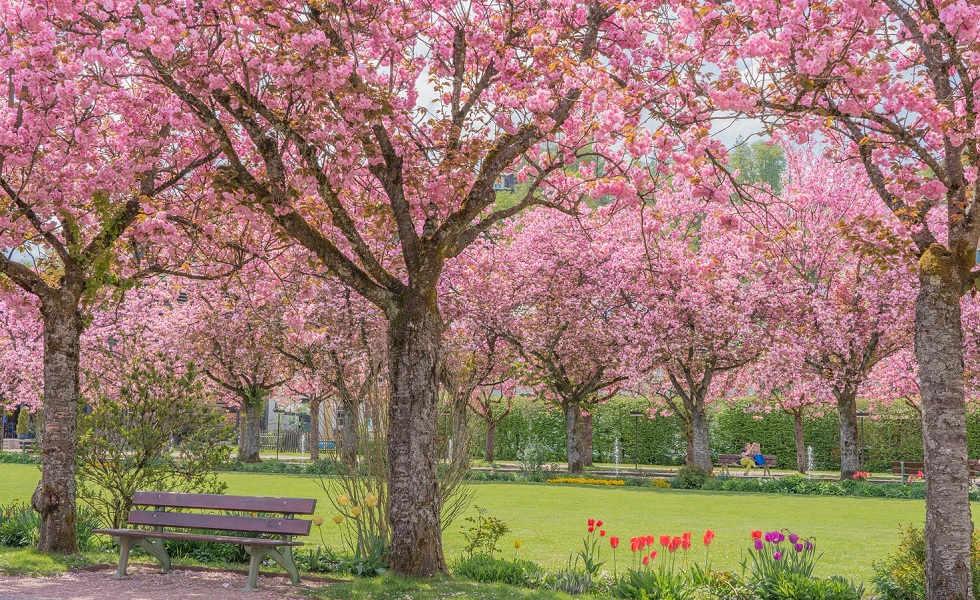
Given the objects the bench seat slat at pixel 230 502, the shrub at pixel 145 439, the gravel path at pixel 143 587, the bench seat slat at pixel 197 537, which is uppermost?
the shrub at pixel 145 439

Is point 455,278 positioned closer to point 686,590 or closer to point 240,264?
point 240,264

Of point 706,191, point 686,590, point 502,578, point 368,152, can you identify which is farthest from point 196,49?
point 686,590

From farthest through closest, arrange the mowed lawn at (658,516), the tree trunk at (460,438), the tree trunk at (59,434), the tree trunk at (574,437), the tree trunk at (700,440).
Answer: the tree trunk at (574,437), the tree trunk at (700,440), the mowed lawn at (658,516), the tree trunk at (59,434), the tree trunk at (460,438)

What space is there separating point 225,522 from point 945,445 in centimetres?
630

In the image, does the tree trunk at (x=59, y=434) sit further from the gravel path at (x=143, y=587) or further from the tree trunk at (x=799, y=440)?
the tree trunk at (x=799, y=440)

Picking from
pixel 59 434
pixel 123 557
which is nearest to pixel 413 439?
pixel 123 557

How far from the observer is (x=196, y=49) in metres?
7.45

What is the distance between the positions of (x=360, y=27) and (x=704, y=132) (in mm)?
3364

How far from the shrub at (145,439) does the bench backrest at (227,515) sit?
139 centimetres

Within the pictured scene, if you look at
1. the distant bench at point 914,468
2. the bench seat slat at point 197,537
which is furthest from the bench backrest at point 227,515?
the distant bench at point 914,468

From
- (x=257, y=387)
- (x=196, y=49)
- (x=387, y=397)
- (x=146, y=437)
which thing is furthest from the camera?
(x=257, y=387)

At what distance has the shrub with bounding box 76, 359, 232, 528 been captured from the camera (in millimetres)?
10039

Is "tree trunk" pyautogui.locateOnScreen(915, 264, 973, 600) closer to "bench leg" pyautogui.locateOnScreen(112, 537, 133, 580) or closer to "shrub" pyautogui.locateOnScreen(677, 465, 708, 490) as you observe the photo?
"bench leg" pyautogui.locateOnScreen(112, 537, 133, 580)

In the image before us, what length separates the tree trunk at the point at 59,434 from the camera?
30.9 feet
